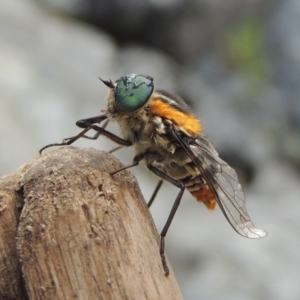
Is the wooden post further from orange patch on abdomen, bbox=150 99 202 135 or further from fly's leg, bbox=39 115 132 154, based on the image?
orange patch on abdomen, bbox=150 99 202 135

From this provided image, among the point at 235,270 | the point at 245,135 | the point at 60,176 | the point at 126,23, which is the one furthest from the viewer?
the point at 126,23

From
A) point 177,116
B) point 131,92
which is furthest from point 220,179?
point 131,92

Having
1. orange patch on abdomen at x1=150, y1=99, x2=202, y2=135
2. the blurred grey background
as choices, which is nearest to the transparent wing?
orange patch on abdomen at x1=150, y1=99, x2=202, y2=135

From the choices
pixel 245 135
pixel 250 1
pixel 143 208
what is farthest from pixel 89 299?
pixel 250 1

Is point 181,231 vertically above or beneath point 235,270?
above

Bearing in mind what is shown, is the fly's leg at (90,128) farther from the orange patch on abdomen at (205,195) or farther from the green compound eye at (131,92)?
the orange patch on abdomen at (205,195)

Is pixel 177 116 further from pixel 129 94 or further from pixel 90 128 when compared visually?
pixel 90 128

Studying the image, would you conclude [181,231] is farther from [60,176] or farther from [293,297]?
[60,176]

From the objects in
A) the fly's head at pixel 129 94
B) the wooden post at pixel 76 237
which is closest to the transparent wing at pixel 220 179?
the fly's head at pixel 129 94
